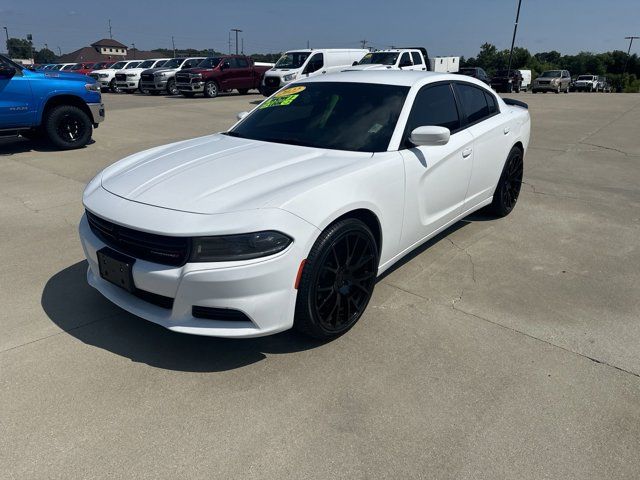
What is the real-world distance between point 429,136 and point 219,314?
1772 millimetres

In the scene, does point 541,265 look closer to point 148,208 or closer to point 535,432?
point 535,432

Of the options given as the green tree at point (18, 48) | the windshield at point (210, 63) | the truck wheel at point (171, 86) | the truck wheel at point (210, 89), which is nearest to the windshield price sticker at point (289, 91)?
the truck wheel at point (210, 89)

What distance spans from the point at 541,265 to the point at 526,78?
38969 mm

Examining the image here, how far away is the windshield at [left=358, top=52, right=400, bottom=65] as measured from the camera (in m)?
18.7

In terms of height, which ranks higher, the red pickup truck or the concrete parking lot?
the red pickup truck

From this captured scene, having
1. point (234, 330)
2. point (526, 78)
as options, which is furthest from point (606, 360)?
point (526, 78)

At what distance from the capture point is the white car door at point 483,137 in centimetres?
412

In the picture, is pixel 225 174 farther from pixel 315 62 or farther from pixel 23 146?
pixel 315 62

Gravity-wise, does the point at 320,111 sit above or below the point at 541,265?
above

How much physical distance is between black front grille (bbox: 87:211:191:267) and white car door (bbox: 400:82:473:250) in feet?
5.25

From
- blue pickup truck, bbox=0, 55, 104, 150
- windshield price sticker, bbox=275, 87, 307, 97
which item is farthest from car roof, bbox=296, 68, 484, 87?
blue pickup truck, bbox=0, 55, 104, 150

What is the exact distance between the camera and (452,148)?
12.1 ft

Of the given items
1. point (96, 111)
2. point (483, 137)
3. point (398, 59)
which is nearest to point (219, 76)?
point (398, 59)

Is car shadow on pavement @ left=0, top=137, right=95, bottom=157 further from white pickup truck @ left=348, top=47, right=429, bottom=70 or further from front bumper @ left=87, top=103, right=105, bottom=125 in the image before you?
white pickup truck @ left=348, top=47, right=429, bottom=70
